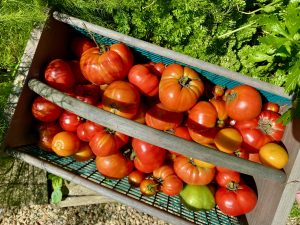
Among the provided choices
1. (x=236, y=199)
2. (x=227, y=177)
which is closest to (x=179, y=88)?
→ (x=227, y=177)

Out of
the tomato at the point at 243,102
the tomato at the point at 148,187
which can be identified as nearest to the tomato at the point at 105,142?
the tomato at the point at 148,187

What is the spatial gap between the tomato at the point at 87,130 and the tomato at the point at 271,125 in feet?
2.76

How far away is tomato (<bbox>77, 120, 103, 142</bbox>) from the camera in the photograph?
6.55 ft

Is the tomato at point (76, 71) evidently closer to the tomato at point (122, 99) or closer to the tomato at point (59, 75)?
the tomato at point (59, 75)

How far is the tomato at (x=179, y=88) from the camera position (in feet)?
6.21

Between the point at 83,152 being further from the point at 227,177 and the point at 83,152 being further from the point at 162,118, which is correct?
the point at 227,177

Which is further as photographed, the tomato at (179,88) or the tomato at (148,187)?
the tomato at (148,187)

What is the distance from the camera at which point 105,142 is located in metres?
1.95

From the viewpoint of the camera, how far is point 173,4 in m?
2.07

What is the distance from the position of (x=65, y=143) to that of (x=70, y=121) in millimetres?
129

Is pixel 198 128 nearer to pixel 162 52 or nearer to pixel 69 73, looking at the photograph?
pixel 162 52

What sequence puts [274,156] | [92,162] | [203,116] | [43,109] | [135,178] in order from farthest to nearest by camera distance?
[92,162]
[135,178]
[43,109]
[203,116]
[274,156]

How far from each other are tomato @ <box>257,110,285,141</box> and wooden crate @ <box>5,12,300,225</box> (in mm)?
45

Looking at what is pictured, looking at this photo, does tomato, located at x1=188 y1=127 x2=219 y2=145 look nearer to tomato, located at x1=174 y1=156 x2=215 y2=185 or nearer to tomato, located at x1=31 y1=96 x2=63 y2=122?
tomato, located at x1=174 y1=156 x2=215 y2=185
